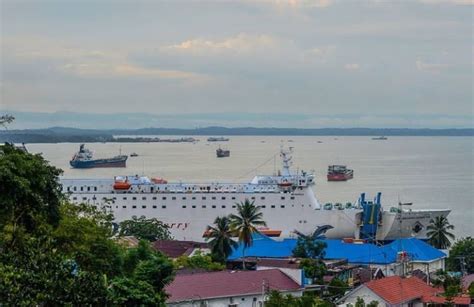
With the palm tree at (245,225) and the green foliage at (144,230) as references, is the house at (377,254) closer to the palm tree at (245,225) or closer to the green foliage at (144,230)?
the palm tree at (245,225)

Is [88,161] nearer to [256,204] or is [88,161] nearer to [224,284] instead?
[256,204]

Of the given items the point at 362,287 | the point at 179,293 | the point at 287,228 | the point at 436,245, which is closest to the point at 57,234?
the point at 179,293

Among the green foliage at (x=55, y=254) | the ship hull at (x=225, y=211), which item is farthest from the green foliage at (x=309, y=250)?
the ship hull at (x=225, y=211)

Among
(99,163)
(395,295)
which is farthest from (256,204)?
(99,163)

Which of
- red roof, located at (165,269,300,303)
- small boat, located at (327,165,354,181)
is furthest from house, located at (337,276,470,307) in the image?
small boat, located at (327,165,354,181)

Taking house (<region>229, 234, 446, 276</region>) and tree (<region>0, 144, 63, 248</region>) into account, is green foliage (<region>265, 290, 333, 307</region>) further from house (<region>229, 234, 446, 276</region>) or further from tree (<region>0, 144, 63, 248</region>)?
house (<region>229, 234, 446, 276</region>)

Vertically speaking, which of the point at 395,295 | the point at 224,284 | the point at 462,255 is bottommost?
the point at 462,255
